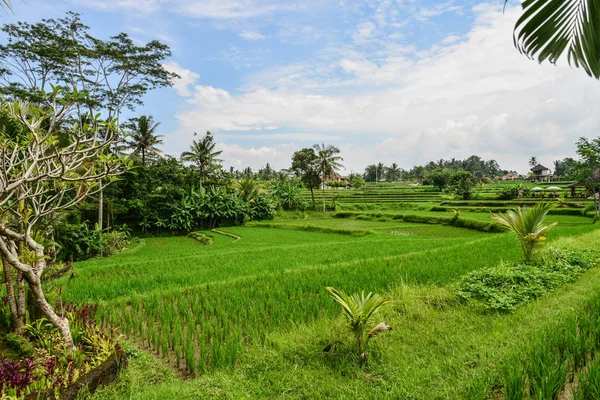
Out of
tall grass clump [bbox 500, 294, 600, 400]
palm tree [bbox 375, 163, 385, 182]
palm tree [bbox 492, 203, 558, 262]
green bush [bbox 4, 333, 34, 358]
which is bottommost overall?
green bush [bbox 4, 333, 34, 358]

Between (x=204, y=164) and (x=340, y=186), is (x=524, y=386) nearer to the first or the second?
(x=204, y=164)

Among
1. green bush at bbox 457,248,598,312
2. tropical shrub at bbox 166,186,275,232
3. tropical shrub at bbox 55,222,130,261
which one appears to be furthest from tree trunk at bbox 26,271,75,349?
tropical shrub at bbox 166,186,275,232

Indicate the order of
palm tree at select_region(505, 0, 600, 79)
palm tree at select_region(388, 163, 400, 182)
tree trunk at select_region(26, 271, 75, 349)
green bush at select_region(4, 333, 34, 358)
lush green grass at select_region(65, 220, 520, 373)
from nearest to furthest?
palm tree at select_region(505, 0, 600, 79) → tree trunk at select_region(26, 271, 75, 349) → green bush at select_region(4, 333, 34, 358) → lush green grass at select_region(65, 220, 520, 373) → palm tree at select_region(388, 163, 400, 182)

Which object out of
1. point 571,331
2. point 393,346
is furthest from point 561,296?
point 393,346

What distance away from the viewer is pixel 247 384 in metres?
2.99

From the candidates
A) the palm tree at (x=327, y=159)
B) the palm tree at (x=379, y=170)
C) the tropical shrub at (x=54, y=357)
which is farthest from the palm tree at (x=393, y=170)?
the tropical shrub at (x=54, y=357)

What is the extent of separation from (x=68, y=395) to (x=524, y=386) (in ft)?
11.0

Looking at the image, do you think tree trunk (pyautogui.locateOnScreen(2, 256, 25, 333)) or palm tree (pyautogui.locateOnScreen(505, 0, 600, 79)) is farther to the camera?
tree trunk (pyautogui.locateOnScreen(2, 256, 25, 333))

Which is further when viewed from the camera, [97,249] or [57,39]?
[57,39]

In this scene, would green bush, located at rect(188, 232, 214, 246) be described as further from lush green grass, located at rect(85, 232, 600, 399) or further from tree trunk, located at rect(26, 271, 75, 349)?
lush green grass, located at rect(85, 232, 600, 399)

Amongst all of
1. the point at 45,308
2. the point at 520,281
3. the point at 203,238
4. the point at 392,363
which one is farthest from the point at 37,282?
the point at 203,238

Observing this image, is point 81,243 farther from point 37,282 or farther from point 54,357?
point 54,357

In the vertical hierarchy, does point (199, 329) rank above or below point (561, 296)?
below

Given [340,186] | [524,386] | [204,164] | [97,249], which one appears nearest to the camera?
[524,386]
